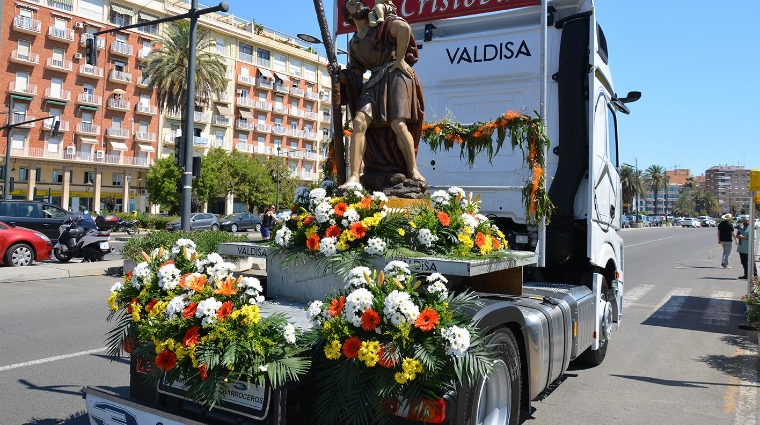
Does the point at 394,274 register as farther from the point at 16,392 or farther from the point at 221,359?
the point at 16,392

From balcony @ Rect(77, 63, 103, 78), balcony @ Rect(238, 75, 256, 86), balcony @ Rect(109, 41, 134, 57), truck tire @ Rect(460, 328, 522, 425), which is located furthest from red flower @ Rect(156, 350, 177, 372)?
balcony @ Rect(238, 75, 256, 86)

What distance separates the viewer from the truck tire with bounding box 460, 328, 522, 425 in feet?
10.1

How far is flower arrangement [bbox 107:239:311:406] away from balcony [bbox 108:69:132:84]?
58529mm

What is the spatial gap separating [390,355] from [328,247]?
3.65 ft

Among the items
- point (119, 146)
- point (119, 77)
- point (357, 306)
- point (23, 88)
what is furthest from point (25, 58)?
point (357, 306)

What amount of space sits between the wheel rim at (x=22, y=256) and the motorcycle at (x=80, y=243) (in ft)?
3.15

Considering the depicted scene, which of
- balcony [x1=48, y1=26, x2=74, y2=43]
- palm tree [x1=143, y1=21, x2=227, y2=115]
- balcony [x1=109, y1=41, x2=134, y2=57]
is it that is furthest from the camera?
balcony [x1=109, y1=41, x2=134, y2=57]

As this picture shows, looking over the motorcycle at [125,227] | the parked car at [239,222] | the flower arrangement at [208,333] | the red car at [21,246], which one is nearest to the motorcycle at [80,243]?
the red car at [21,246]

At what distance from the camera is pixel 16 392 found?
496cm

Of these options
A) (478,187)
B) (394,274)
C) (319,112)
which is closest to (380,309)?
(394,274)

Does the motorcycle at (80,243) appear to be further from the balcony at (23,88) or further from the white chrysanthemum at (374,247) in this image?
the balcony at (23,88)

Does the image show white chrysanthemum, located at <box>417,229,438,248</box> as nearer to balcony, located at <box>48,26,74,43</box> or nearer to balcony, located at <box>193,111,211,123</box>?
balcony, located at <box>48,26,74,43</box>

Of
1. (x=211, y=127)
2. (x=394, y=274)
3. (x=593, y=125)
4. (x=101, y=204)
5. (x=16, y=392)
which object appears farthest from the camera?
(x=211, y=127)

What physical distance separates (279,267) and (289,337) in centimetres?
127
